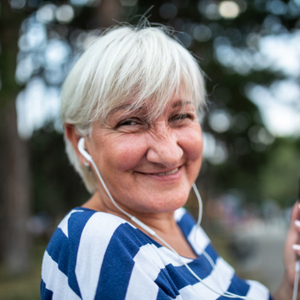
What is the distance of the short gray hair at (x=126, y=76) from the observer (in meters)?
1.25

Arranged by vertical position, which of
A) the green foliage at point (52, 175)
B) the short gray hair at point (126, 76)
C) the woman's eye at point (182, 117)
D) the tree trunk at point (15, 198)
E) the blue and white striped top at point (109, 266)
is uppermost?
the short gray hair at point (126, 76)

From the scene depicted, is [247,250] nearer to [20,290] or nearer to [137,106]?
[20,290]

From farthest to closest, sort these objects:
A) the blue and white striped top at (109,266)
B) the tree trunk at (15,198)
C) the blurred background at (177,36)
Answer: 1. the tree trunk at (15,198)
2. the blurred background at (177,36)
3. the blue and white striped top at (109,266)

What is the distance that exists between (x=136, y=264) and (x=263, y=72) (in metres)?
9.54

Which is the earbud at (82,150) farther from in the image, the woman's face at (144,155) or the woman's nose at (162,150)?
the woman's nose at (162,150)

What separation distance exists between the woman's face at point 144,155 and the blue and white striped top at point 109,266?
0.17m

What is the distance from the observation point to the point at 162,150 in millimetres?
1266

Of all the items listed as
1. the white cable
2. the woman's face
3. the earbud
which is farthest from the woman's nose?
the white cable

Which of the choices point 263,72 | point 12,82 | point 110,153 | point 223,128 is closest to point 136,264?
point 110,153

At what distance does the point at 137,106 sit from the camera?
49.1 inches

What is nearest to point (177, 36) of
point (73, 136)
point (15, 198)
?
point (73, 136)

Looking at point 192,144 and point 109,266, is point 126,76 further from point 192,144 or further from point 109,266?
point 109,266

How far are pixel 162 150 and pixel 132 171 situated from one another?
0.15 meters

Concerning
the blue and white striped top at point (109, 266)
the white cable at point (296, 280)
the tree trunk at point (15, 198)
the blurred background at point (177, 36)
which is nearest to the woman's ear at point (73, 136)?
the blue and white striped top at point (109, 266)
